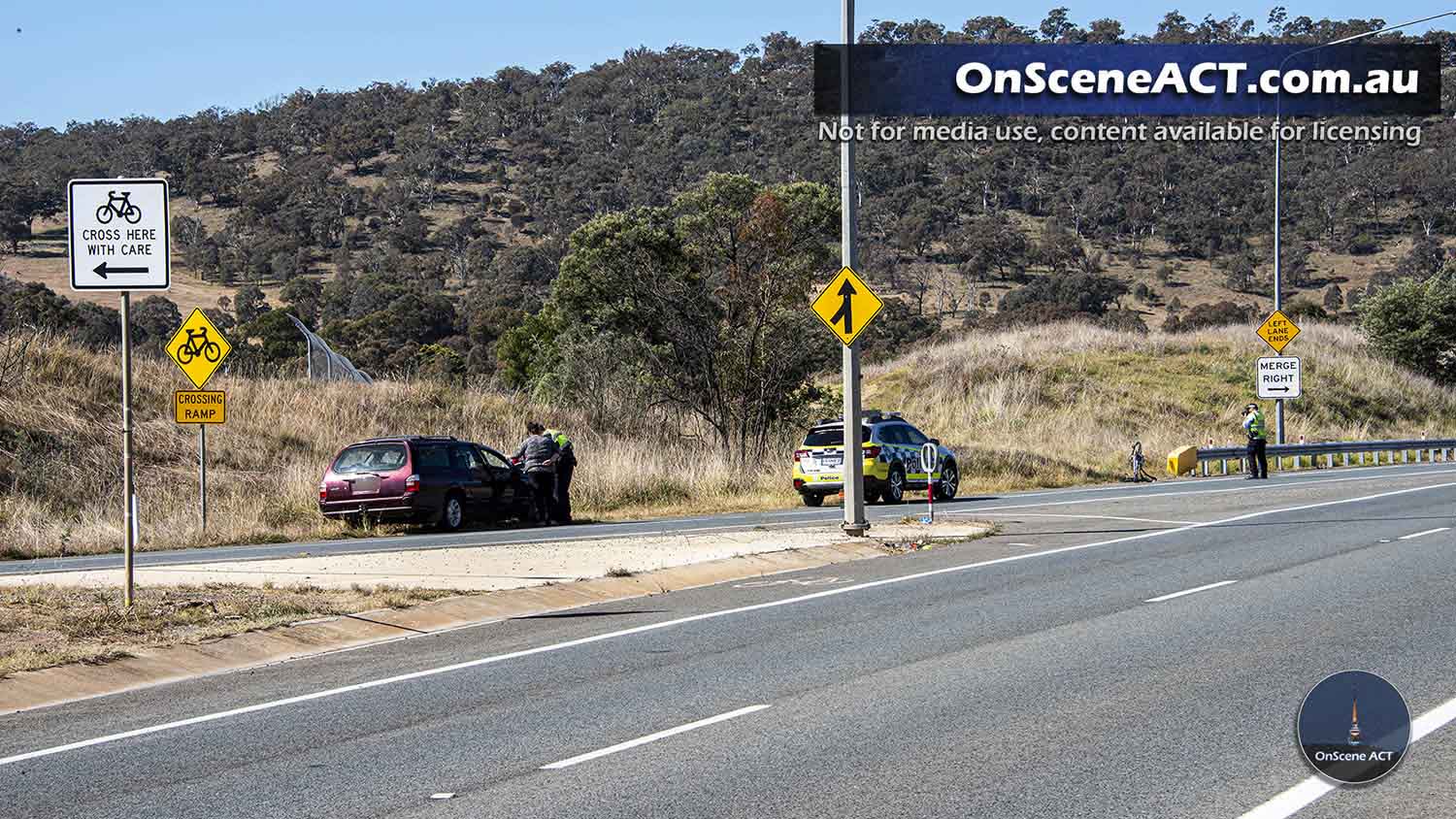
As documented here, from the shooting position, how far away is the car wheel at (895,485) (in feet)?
99.5

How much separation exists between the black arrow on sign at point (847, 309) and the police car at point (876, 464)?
8.77m

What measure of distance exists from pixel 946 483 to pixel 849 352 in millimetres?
11161

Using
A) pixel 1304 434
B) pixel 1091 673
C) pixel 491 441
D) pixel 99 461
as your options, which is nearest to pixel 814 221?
pixel 491 441

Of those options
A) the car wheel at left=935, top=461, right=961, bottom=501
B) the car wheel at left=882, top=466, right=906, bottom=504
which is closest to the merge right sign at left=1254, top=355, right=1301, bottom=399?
the car wheel at left=935, top=461, right=961, bottom=501

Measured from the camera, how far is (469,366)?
60.9 meters

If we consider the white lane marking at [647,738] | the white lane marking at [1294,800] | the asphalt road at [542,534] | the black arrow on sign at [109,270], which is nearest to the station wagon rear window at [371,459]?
the asphalt road at [542,534]

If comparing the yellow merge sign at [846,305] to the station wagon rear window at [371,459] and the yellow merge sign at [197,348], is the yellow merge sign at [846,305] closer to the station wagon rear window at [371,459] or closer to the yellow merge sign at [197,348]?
the station wagon rear window at [371,459]

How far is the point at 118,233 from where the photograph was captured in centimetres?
1281

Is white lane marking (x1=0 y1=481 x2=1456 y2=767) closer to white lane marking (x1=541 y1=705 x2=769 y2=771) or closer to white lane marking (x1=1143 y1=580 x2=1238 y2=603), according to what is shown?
white lane marking (x1=541 y1=705 x2=769 y2=771)

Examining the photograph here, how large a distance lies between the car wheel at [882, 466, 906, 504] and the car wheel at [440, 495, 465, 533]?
8.65 meters

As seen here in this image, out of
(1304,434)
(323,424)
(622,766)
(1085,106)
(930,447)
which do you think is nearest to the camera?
(622,766)

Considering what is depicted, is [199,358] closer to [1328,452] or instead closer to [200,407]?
[200,407]

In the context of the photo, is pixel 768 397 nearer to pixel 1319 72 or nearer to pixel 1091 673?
pixel 1319 72

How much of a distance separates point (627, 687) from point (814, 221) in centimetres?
3074
